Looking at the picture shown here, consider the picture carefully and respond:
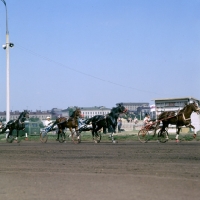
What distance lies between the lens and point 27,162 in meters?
14.9

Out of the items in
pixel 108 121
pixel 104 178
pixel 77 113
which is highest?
pixel 77 113

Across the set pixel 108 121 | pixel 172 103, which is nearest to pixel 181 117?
pixel 108 121

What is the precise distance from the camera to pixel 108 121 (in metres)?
27.4

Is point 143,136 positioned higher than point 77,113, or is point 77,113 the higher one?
point 77,113

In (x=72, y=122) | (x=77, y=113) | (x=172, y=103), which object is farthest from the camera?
(x=172, y=103)

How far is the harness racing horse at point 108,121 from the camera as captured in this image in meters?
26.9

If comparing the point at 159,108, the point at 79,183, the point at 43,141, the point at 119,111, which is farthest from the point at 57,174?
the point at 159,108

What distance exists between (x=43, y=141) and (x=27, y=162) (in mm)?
16093

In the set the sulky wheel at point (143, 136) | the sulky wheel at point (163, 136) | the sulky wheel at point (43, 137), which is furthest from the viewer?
the sulky wheel at point (43, 137)

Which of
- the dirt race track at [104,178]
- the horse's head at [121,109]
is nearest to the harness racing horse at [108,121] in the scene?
the horse's head at [121,109]

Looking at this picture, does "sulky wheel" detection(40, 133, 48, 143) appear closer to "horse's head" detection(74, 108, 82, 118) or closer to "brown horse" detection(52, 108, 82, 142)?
"brown horse" detection(52, 108, 82, 142)

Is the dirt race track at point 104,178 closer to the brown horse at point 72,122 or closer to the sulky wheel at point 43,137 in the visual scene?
the brown horse at point 72,122

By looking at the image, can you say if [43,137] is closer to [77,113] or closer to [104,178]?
[77,113]

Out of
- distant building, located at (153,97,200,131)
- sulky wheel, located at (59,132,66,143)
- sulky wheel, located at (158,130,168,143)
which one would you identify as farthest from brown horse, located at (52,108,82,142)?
distant building, located at (153,97,200,131)
